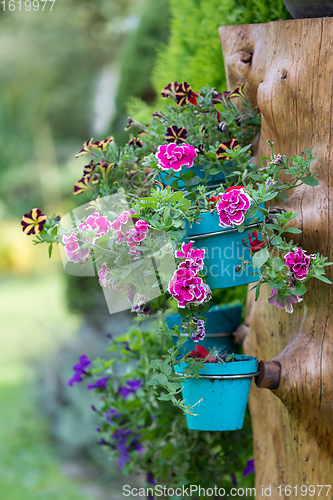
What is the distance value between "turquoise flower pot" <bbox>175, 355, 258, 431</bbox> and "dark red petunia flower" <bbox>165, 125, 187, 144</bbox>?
613 millimetres

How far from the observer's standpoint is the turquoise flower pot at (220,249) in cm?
132

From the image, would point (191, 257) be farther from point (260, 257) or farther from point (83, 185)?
point (83, 185)

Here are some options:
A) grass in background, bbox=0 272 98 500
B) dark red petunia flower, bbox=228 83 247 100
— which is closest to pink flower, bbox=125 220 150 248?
dark red petunia flower, bbox=228 83 247 100

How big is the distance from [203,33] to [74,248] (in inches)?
57.6

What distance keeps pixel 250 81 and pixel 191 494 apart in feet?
4.90

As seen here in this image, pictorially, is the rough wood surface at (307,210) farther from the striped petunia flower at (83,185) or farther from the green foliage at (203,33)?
the striped petunia flower at (83,185)

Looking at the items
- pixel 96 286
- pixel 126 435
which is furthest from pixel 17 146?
pixel 126 435

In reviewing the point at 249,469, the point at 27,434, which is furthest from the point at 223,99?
the point at 27,434

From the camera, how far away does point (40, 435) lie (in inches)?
152

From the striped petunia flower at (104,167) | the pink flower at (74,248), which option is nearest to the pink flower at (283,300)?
the pink flower at (74,248)

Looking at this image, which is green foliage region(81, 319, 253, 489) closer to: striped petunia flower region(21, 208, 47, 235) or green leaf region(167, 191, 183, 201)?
striped petunia flower region(21, 208, 47, 235)

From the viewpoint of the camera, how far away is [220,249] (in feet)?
4.39

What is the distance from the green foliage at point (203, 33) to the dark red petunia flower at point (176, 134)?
2.44 feet

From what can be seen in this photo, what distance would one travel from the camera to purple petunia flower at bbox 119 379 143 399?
197 centimetres
